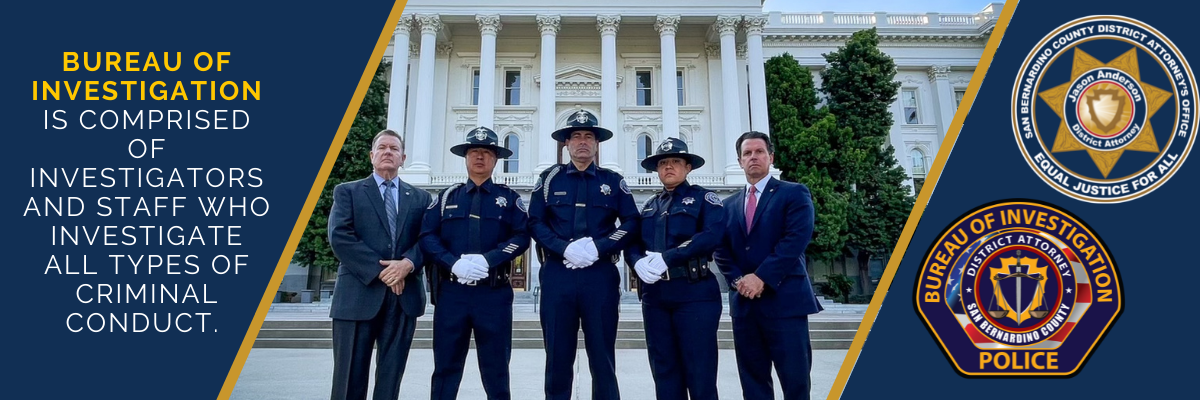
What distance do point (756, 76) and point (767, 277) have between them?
2040cm

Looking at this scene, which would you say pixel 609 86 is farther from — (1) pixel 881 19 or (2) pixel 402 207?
(2) pixel 402 207

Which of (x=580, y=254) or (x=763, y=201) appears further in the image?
(x=763, y=201)

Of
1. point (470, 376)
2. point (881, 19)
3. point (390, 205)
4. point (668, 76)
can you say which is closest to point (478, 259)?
point (390, 205)

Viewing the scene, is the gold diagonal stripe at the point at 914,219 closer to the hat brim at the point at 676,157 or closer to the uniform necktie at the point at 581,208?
the hat brim at the point at 676,157

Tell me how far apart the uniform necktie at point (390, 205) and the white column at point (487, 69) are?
60.1ft

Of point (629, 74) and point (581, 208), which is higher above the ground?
point (629, 74)

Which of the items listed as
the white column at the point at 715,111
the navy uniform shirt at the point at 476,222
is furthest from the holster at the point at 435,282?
the white column at the point at 715,111

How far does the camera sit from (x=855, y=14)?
2864cm

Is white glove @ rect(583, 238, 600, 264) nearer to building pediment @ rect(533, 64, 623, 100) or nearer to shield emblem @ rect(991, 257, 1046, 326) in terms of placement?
shield emblem @ rect(991, 257, 1046, 326)

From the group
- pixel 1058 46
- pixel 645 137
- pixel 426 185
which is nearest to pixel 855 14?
pixel 645 137

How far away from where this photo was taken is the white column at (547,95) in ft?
73.6

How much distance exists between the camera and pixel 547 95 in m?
22.7

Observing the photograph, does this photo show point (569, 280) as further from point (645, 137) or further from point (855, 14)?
point (855, 14)

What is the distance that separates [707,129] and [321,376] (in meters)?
20.9
